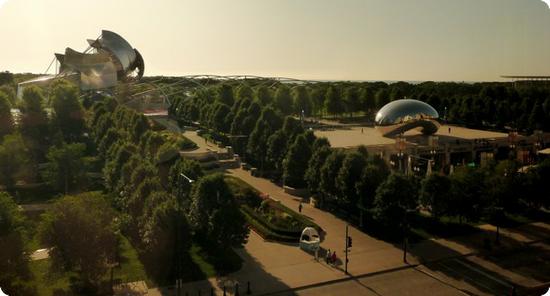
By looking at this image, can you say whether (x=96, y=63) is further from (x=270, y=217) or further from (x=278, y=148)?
(x=270, y=217)

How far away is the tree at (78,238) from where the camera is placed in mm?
18656

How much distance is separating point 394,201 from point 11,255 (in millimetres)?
17600

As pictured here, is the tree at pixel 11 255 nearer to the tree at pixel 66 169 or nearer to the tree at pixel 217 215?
the tree at pixel 217 215

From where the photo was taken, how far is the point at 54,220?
61.7ft

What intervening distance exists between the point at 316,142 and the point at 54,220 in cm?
1997

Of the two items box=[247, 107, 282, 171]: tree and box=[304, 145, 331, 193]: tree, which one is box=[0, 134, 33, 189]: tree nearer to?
box=[247, 107, 282, 171]: tree

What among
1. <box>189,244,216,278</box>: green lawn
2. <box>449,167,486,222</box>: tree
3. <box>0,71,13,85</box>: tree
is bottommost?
<box>189,244,216,278</box>: green lawn

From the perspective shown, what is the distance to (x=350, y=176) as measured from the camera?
28.8 m

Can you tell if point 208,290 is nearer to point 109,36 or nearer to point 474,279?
point 474,279

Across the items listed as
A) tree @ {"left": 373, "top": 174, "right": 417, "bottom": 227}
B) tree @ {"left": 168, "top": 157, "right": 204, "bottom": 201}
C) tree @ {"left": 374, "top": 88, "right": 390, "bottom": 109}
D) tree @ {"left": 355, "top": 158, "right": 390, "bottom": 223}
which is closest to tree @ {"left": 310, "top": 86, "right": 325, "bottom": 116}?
tree @ {"left": 374, "top": 88, "right": 390, "bottom": 109}

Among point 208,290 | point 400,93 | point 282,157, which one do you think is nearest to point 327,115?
point 400,93

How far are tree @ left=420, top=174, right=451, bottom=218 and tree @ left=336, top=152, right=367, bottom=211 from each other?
376 centimetres

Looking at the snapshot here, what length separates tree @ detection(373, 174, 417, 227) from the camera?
83.2 ft

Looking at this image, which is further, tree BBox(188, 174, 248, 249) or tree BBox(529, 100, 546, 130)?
tree BBox(529, 100, 546, 130)
